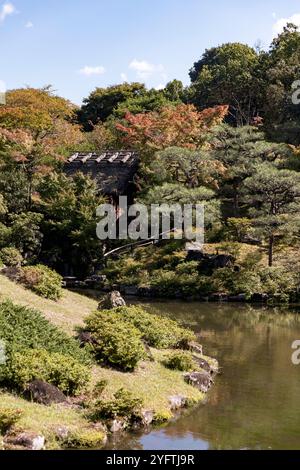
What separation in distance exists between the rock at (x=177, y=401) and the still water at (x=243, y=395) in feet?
0.96

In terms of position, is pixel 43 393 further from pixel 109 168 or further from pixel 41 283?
pixel 109 168

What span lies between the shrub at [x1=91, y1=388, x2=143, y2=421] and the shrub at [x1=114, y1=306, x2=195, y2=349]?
4969 millimetres

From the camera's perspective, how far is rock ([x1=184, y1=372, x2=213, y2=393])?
48.4ft

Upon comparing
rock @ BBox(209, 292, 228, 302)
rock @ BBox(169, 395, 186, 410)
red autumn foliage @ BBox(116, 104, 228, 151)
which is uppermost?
red autumn foliage @ BBox(116, 104, 228, 151)

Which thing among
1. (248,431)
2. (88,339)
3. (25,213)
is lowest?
(248,431)

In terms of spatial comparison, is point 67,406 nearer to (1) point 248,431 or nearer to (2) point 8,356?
(2) point 8,356

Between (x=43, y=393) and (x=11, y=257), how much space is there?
58.8ft

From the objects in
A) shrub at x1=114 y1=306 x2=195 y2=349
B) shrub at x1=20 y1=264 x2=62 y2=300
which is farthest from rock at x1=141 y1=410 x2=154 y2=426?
shrub at x1=20 y1=264 x2=62 y2=300

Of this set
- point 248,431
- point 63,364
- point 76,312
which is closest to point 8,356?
point 63,364

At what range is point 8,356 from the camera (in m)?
12.9

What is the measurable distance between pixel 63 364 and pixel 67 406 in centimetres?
107

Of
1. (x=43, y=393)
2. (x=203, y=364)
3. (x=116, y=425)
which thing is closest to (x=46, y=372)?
(x=43, y=393)

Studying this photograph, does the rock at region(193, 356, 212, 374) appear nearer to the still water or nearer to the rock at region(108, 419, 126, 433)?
the still water

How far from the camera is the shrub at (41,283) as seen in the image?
20078mm
